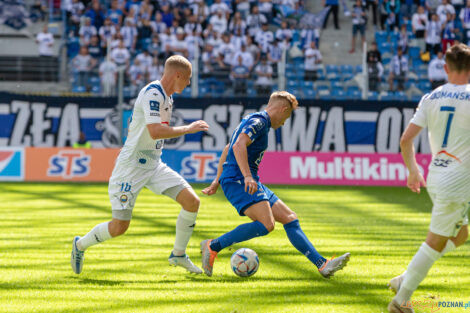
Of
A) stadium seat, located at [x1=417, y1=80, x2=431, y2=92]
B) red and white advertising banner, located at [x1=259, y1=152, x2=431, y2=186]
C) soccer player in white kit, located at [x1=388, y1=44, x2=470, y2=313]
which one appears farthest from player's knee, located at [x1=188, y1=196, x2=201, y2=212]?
stadium seat, located at [x1=417, y1=80, x2=431, y2=92]

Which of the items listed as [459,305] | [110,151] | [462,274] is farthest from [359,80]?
[459,305]

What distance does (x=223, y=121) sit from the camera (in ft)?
71.8

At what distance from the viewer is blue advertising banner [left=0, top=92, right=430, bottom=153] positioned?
21.7 metres

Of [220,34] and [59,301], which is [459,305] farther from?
[220,34]

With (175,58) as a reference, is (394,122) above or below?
below

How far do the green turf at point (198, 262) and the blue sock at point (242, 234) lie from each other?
0.36 m

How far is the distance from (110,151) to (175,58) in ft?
43.7

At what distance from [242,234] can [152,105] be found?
1549 millimetres

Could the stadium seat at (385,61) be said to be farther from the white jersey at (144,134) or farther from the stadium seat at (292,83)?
the white jersey at (144,134)

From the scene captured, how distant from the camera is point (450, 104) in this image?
5.44 meters

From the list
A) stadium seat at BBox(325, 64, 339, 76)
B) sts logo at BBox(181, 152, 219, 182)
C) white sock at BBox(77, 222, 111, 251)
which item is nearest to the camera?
white sock at BBox(77, 222, 111, 251)

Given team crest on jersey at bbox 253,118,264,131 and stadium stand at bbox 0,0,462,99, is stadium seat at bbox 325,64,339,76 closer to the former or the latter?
stadium stand at bbox 0,0,462,99

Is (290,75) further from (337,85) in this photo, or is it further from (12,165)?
(12,165)

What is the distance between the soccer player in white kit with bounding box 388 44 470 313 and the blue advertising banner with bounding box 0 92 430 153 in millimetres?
16177
